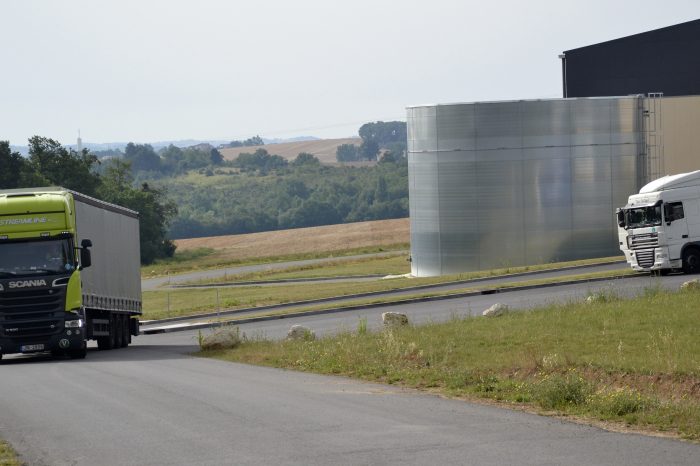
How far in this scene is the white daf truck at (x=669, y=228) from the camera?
40.2 meters

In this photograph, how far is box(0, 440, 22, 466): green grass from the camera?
40.8ft

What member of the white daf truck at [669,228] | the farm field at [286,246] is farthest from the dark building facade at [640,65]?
the farm field at [286,246]

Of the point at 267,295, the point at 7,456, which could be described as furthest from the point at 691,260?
the point at 7,456

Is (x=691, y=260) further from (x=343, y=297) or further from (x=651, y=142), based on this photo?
(x=651, y=142)

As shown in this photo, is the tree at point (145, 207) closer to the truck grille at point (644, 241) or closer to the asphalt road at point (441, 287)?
the asphalt road at point (441, 287)

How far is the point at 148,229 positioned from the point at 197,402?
331 ft

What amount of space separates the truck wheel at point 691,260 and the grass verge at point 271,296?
90.1 inches

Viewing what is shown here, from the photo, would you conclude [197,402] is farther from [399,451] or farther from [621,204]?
[621,204]

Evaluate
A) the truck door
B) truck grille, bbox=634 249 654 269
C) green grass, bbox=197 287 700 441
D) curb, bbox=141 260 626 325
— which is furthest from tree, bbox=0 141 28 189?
green grass, bbox=197 287 700 441

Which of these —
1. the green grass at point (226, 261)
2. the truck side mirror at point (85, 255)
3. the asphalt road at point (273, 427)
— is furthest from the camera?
the green grass at point (226, 261)

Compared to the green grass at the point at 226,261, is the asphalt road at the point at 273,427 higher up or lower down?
higher up

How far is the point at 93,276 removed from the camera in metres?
31.7

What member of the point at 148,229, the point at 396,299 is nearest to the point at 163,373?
the point at 396,299

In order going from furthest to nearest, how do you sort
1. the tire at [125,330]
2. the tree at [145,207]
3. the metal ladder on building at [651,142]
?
the tree at [145,207]
the metal ladder on building at [651,142]
the tire at [125,330]
